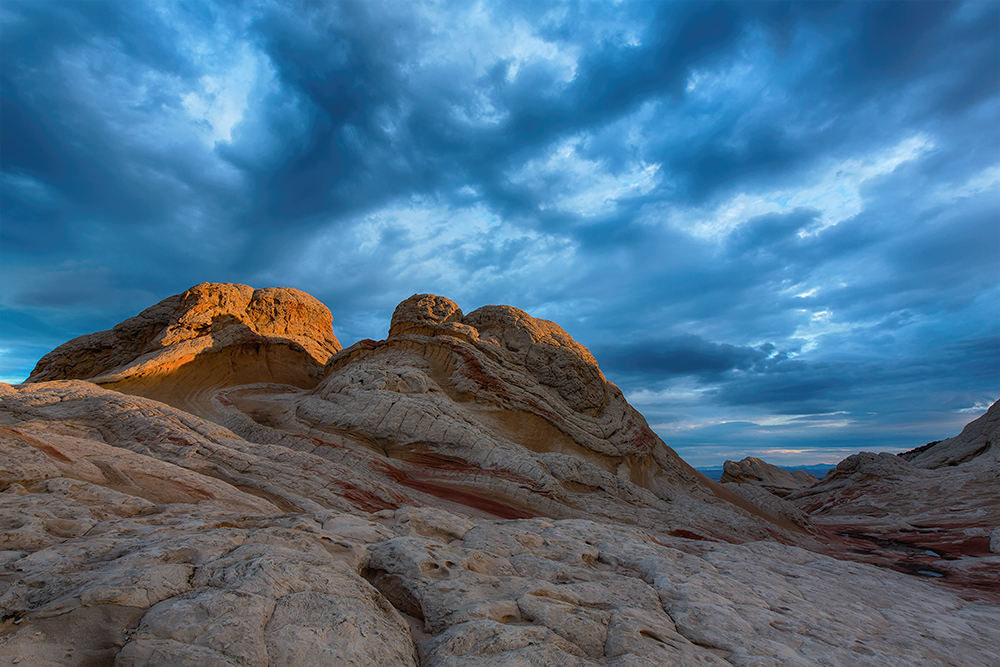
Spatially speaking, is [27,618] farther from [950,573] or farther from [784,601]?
[950,573]

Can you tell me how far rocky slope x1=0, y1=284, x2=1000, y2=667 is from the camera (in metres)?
3.66

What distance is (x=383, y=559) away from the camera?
5590mm

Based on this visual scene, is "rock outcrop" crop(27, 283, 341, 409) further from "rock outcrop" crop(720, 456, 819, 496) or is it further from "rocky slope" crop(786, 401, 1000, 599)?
"rock outcrop" crop(720, 456, 819, 496)

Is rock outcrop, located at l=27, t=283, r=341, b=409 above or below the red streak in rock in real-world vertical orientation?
above

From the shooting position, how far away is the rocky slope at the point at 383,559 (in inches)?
144

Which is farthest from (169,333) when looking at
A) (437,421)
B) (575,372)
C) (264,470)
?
(575,372)

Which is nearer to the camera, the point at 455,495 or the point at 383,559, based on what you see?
the point at 383,559

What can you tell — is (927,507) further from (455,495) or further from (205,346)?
(205,346)

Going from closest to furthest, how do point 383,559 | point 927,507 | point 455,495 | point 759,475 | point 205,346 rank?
point 383,559, point 455,495, point 927,507, point 205,346, point 759,475

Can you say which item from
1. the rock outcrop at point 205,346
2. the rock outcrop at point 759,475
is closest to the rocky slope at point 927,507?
the rock outcrop at point 759,475

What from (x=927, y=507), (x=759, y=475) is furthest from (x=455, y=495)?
(x=759, y=475)

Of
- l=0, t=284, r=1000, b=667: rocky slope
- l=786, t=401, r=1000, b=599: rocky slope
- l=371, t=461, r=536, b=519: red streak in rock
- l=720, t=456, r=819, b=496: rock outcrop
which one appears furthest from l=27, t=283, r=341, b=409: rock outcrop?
l=720, t=456, r=819, b=496: rock outcrop

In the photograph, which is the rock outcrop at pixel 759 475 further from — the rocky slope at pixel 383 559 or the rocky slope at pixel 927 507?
the rocky slope at pixel 383 559

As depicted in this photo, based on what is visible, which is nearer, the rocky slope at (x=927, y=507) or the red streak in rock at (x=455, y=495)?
the red streak in rock at (x=455, y=495)
